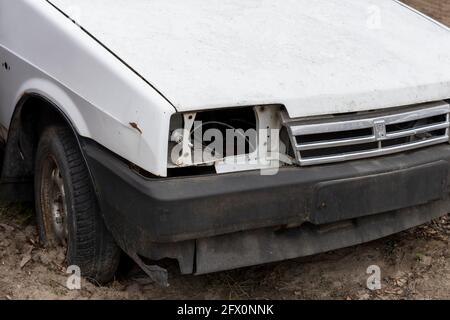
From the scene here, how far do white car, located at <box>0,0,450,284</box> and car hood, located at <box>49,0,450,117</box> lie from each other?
1 cm

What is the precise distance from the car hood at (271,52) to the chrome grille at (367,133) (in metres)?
0.06

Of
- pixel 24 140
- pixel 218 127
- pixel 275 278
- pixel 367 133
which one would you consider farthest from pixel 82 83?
pixel 275 278

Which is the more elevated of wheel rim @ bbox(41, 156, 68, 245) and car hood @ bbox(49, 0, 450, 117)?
car hood @ bbox(49, 0, 450, 117)

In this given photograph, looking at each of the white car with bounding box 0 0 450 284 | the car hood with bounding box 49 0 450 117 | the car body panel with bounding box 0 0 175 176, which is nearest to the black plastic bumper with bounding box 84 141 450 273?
the white car with bounding box 0 0 450 284

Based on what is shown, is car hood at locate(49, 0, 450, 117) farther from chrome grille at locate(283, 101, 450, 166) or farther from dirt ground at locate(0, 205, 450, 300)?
dirt ground at locate(0, 205, 450, 300)

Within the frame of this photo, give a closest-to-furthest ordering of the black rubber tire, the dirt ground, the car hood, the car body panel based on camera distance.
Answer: the car body panel
the car hood
the black rubber tire
the dirt ground

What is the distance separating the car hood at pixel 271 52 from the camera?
2871 millimetres

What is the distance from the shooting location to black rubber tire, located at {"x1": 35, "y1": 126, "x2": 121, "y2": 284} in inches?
126

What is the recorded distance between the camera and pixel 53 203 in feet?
11.9

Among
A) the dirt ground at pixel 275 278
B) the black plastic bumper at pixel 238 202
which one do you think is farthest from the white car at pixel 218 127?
the dirt ground at pixel 275 278

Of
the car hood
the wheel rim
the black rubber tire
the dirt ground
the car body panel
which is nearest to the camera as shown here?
the car body panel

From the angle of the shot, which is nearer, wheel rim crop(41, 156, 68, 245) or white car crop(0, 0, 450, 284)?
white car crop(0, 0, 450, 284)

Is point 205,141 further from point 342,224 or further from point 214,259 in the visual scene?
point 342,224
